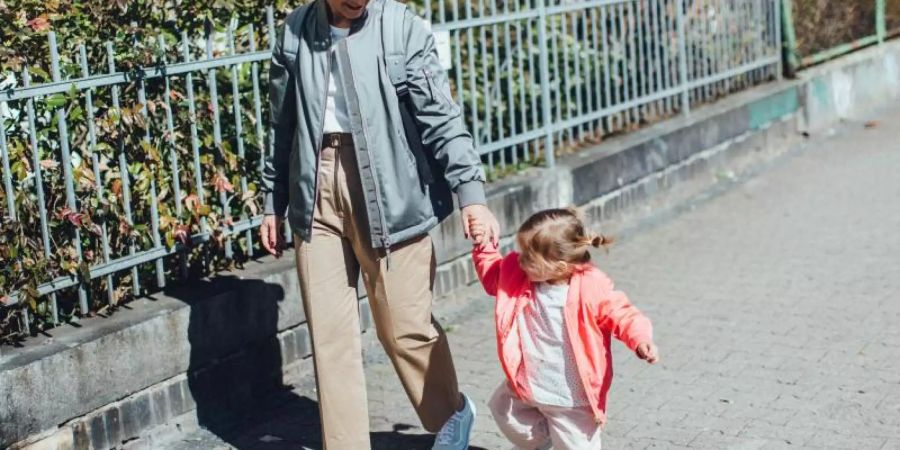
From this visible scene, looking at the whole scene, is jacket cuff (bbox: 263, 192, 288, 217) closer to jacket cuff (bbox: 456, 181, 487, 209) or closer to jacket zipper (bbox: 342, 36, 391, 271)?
jacket zipper (bbox: 342, 36, 391, 271)

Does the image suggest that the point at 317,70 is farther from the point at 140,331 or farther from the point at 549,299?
the point at 140,331

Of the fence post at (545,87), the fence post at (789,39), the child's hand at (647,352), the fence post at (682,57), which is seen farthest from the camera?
the fence post at (789,39)

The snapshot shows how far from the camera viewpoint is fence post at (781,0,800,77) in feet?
36.8

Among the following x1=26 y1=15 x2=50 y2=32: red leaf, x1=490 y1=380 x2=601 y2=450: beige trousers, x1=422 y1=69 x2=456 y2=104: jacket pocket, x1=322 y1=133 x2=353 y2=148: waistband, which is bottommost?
x1=490 y1=380 x2=601 y2=450: beige trousers

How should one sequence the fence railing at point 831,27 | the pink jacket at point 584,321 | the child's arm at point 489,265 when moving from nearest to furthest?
the pink jacket at point 584,321, the child's arm at point 489,265, the fence railing at point 831,27

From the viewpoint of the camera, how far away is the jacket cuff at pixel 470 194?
15.0 ft

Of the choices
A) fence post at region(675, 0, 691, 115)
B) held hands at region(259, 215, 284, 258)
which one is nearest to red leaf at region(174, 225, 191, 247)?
held hands at region(259, 215, 284, 258)

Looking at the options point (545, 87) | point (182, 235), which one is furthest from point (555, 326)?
point (545, 87)

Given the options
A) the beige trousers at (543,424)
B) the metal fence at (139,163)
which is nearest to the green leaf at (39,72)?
the metal fence at (139,163)

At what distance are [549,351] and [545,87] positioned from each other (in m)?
3.77

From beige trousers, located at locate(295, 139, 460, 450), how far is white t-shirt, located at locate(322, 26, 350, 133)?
0.07m

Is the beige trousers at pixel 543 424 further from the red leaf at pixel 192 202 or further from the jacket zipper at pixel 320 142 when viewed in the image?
the red leaf at pixel 192 202

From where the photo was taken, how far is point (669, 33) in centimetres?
960

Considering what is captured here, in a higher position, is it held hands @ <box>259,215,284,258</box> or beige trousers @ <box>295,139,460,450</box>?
held hands @ <box>259,215,284,258</box>
